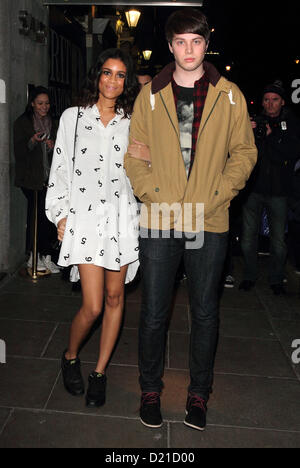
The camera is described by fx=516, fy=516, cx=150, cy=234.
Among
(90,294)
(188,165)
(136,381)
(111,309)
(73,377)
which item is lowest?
(136,381)

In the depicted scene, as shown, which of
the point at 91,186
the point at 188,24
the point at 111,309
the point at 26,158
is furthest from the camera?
the point at 26,158

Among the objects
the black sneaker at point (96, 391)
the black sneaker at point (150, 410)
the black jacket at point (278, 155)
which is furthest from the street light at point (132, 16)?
the black sneaker at point (150, 410)

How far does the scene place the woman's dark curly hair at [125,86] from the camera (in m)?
3.08

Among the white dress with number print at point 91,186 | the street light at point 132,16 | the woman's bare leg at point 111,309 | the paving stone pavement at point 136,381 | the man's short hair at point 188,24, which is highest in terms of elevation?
the street light at point 132,16

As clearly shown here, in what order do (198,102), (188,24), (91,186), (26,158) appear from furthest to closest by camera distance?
1. (26,158)
2. (91,186)
3. (198,102)
4. (188,24)

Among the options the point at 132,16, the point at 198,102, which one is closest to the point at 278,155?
the point at 198,102

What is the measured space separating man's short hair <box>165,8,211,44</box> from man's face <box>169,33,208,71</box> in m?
0.02

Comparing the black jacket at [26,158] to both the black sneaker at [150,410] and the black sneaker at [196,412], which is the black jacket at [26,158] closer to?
the black sneaker at [150,410]

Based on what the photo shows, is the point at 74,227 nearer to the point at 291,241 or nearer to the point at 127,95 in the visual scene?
the point at 127,95

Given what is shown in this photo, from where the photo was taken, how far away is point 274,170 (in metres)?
5.68

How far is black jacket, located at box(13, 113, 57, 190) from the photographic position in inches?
228

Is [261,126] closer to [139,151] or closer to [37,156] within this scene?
[37,156]

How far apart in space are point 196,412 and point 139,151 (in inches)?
Result: 61.8

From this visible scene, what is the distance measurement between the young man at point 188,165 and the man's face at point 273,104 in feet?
9.72
